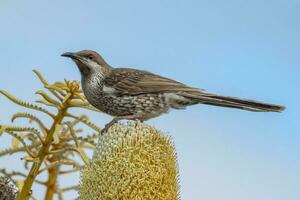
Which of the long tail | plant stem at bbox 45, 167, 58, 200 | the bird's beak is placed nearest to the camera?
plant stem at bbox 45, 167, 58, 200

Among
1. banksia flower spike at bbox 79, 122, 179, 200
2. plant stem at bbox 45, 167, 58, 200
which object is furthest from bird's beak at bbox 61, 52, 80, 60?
banksia flower spike at bbox 79, 122, 179, 200

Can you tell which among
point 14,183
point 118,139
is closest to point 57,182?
point 14,183

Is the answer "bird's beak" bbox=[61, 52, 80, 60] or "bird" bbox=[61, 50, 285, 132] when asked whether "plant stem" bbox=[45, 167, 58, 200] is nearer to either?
"bird" bbox=[61, 50, 285, 132]

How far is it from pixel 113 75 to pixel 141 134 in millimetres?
2512

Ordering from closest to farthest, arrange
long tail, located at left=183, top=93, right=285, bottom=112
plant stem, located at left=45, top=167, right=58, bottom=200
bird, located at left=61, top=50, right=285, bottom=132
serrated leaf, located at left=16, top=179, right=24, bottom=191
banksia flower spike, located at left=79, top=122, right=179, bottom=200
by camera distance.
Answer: banksia flower spike, located at left=79, top=122, right=179, bottom=200 < serrated leaf, located at left=16, top=179, right=24, bottom=191 < plant stem, located at left=45, top=167, right=58, bottom=200 < long tail, located at left=183, top=93, right=285, bottom=112 < bird, located at left=61, top=50, right=285, bottom=132

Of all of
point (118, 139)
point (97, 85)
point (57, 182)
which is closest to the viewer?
point (118, 139)

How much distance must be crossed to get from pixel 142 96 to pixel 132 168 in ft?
6.70

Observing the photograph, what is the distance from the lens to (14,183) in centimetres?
605

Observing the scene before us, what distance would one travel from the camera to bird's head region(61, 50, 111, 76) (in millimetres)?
8234

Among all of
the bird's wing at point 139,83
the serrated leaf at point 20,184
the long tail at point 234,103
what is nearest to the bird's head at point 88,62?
the bird's wing at point 139,83

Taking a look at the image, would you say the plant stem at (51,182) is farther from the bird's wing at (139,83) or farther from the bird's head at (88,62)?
the bird's head at (88,62)

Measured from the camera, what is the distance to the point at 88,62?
830 centimetres

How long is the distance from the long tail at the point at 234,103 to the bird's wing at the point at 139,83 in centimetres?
11

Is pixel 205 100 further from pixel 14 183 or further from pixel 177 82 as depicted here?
pixel 14 183
